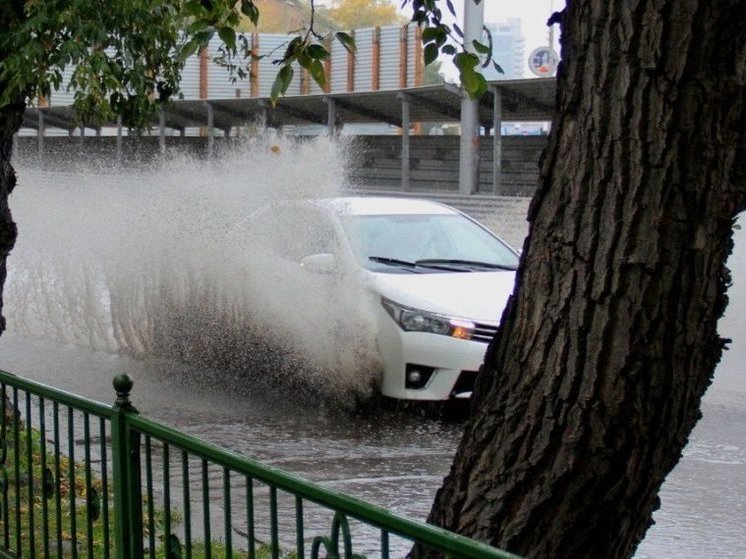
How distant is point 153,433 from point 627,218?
1470 mm

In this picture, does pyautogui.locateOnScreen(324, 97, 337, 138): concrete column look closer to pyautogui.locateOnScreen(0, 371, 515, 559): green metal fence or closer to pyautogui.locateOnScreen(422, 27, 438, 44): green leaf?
pyautogui.locateOnScreen(0, 371, 515, 559): green metal fence

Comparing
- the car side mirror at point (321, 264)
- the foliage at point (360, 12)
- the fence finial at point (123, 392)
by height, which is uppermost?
the foliage at point (360, 12)

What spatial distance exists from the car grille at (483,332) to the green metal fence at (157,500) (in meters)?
3.34

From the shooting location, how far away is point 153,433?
11.9 ft

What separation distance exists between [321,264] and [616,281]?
6.22 metres

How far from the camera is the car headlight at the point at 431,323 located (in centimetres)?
890

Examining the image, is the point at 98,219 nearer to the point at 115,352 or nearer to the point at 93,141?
the point at 115,352

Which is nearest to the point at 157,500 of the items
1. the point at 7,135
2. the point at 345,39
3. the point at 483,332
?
the point at 345,39

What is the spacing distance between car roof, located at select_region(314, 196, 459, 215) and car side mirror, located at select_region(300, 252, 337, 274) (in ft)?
2.29

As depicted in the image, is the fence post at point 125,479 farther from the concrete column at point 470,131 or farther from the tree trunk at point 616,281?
the concrete column at point 470,131

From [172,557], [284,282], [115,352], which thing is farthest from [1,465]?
[115,352]

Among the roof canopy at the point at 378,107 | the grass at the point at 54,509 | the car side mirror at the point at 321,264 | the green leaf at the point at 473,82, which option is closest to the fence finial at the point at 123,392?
the grass at the point at 54,509

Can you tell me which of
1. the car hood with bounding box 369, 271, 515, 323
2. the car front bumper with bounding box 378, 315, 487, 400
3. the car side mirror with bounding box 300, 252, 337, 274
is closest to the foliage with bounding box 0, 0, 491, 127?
the car side mirror with bounding box 300, 252, 337, 274

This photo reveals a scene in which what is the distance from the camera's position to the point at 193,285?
10805mm
